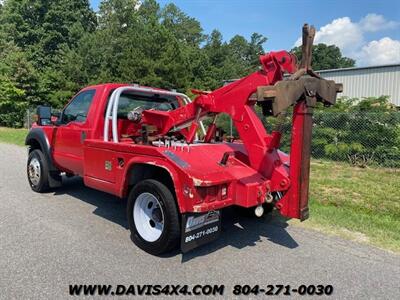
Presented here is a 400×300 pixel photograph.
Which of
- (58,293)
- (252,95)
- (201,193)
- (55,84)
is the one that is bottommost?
(58,293)

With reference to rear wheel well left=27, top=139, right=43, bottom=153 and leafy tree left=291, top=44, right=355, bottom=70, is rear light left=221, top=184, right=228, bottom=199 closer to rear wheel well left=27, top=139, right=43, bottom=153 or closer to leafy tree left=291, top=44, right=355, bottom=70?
rear wheel well left=27, top=139, right=43, bottom=153

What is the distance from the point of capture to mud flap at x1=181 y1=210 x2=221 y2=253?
4.12 metres

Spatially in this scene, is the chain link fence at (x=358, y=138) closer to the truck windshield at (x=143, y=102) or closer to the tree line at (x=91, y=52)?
the truck windshield at (x=143, y=102)

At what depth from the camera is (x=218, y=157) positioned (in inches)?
194

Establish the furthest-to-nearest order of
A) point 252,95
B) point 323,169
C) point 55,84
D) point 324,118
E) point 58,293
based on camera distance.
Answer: point 55,84
point 324,118
point 323,169
point 252,95
point 58,293

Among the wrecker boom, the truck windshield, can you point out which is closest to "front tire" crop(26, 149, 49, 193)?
the truck windshield

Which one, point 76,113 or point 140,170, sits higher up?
point 76,113

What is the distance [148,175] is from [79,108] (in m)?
2.34

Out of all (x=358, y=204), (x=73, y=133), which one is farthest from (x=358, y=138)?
(x=73, y=133)

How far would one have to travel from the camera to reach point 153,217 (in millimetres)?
4715

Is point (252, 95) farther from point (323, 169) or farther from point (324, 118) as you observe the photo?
point (324, 118)

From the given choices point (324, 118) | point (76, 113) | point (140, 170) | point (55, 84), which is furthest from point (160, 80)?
point (140, 170)

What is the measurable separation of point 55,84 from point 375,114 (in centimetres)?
2948

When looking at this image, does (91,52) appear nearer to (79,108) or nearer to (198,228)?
(79,108)
